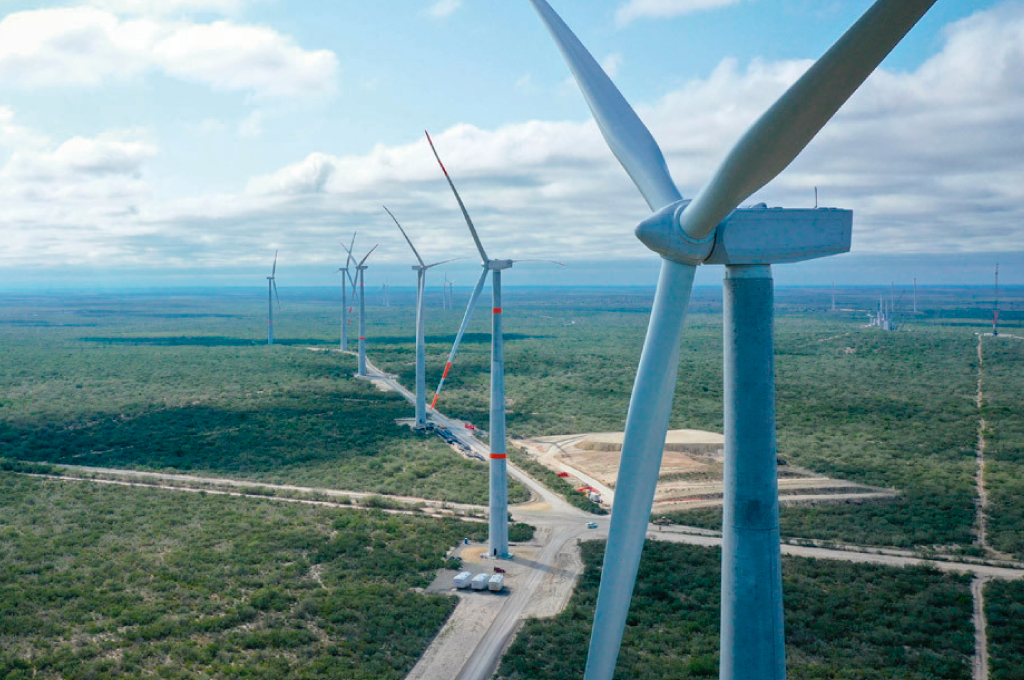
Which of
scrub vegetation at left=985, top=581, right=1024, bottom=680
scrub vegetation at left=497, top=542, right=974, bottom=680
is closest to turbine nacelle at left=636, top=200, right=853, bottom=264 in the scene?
scrub vegetation at left=497, top=542, right=974, bottom=680

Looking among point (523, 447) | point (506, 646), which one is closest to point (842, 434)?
point (523, 447)

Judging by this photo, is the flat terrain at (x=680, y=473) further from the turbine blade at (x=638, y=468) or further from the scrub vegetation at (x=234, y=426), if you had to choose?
the turbine blade at (x=638, y=468)

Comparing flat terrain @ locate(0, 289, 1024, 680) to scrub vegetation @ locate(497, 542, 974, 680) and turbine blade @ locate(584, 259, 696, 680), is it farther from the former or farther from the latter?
turbine blade @ locate(584, 259, 696, 680)

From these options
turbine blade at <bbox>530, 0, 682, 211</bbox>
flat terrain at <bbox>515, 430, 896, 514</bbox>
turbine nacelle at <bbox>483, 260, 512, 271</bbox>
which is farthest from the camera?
flat terrain at <bbox>515, 430, 896, 514</bbox>

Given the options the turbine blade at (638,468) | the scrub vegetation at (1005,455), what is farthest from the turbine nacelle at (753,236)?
the scrub vegetation at (1005,455)

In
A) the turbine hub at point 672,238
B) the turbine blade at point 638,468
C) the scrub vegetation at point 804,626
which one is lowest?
the scrub vegetation at point 804,626
